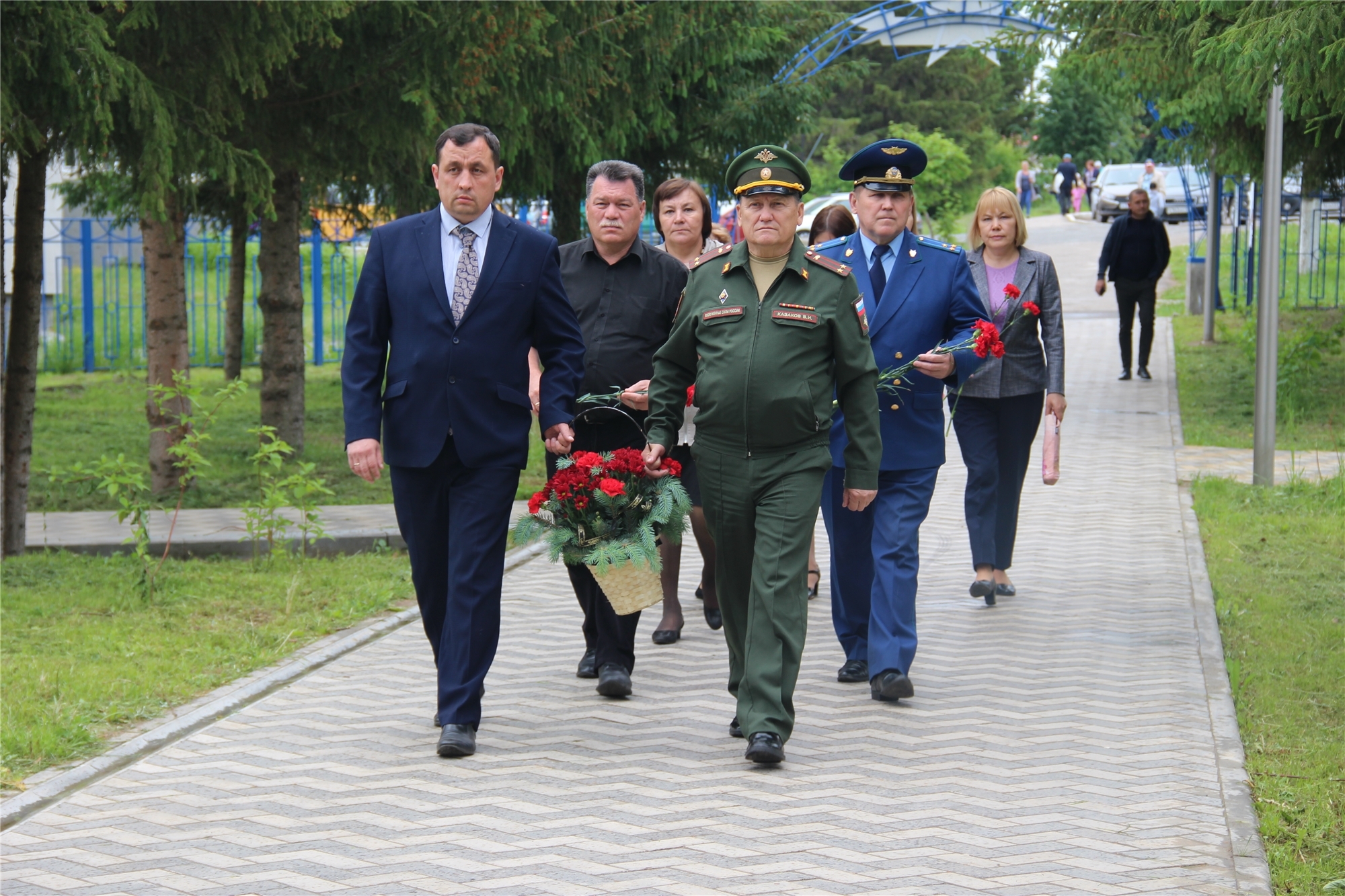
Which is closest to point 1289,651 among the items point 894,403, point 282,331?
point 894,403

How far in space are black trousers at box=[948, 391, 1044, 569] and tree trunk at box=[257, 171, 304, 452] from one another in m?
6.96

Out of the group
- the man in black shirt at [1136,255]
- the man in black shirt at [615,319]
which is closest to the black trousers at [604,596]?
the man in black shirt at [615,319]

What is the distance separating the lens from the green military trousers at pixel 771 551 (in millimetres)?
5316

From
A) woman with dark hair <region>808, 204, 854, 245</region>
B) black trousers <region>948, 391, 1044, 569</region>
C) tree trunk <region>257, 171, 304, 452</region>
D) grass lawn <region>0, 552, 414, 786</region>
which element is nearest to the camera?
grass lawn <region>0, 552, 414, 786</region>

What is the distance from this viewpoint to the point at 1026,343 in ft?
25.6

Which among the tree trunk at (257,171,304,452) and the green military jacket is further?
the tree trunk at (257,171,304,452)

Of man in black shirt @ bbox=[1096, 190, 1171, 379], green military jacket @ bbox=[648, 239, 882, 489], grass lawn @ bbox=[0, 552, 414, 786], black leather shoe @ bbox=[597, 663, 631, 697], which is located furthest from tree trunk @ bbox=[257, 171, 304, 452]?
man in black shirt @ bbox=[1096, 190, 1171, 379]

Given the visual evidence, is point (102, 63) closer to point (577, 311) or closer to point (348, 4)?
point (348, 4)

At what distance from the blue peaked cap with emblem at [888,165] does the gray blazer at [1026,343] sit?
4.97 feet

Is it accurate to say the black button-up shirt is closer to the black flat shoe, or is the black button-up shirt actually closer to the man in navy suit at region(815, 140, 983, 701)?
the man in navy suit at region(815, 140, 983, 701)

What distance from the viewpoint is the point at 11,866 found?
4.48 m

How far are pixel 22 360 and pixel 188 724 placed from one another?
14.0 ft

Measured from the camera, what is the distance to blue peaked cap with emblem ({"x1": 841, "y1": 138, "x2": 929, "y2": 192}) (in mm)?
6230

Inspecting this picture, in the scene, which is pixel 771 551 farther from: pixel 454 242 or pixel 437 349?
pixel 454 242
